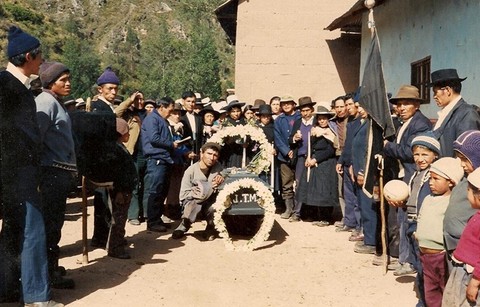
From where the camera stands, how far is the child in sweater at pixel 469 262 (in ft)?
11.3

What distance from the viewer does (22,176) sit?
4.60 meters

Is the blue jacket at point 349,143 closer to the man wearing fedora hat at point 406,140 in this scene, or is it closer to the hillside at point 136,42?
the man wearing fedora hat at point 406,140

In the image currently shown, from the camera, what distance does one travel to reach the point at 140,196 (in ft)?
30.8

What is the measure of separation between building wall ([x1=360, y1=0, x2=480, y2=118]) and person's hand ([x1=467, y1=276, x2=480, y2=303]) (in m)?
4.57

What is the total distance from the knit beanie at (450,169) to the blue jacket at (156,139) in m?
5.19

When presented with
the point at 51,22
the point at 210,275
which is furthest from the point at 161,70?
the point at 210,275

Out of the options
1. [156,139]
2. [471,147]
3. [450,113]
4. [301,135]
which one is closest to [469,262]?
[471,147]

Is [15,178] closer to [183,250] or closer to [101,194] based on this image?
[101,194]

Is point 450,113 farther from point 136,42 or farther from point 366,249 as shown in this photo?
point 136,42

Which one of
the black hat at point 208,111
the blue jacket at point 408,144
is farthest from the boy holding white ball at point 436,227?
the black hat at point 208,111

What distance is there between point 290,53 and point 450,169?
11367 mm

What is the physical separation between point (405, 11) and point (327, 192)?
159 inches

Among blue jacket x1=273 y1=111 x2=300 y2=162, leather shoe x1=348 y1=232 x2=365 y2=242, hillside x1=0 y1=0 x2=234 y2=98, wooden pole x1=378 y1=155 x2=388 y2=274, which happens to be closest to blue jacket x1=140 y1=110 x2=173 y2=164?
blue jacket x1=273 y1=111 x2=300 y2=162

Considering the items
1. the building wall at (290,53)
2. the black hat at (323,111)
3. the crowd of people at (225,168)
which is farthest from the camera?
the building wall at (290,53)
